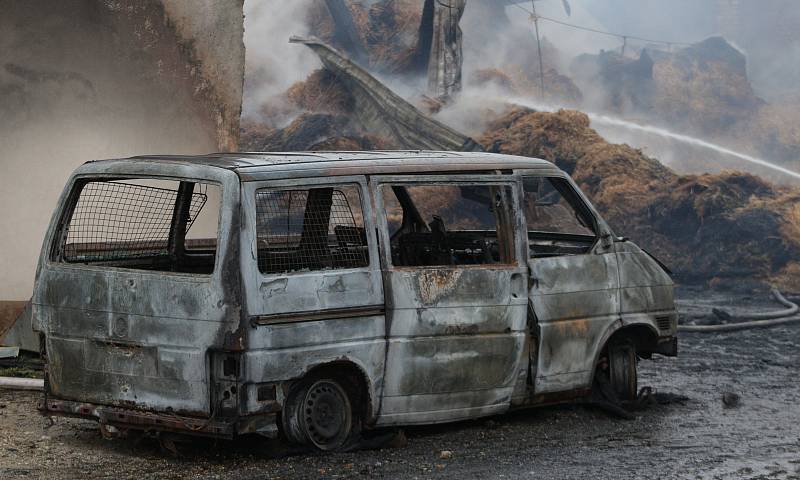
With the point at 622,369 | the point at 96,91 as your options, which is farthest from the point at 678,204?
the point at 622,369

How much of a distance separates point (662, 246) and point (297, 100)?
9.42m

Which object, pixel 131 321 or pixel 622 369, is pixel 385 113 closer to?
pixel 622 369

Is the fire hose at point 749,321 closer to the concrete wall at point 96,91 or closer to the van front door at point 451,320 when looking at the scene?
the concrete wall at point 96,91

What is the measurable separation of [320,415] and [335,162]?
4.82 ft

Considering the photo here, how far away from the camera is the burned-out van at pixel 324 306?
19.9 ft

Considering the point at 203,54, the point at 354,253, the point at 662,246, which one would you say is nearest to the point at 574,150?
the point at 662,246

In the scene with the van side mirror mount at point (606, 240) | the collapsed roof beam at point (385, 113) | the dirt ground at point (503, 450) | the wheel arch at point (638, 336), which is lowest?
the dirt ground at point (503, 450)

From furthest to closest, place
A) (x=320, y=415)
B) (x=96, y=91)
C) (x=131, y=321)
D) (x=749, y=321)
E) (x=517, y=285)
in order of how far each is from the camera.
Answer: (x=749, y=321)
(x=96, y=91)
(x=517, y=285)
(x=320, y=415)
(x=131, y=321)

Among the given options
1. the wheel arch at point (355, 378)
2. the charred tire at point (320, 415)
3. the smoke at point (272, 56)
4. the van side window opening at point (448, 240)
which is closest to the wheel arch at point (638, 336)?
the van side window opening at point (448, 240)

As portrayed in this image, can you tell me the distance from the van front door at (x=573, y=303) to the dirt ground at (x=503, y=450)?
Result: 39 centimetres

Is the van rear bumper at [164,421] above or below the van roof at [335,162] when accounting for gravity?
below

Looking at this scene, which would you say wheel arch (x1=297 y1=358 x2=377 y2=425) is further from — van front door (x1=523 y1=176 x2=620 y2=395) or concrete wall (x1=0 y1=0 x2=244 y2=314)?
concrete wall (x1=0 y1=0 x2=244 y2=314)

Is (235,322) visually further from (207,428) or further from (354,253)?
→ (354,253)

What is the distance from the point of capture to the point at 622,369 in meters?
8.09
